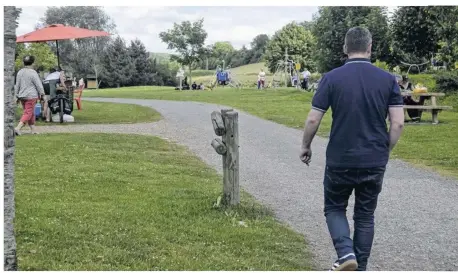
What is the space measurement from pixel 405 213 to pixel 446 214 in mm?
452

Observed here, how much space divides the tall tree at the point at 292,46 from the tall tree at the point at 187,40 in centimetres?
1330

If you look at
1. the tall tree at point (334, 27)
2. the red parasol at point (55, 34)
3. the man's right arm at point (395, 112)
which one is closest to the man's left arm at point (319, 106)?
the man's right arm at point (395, 112)

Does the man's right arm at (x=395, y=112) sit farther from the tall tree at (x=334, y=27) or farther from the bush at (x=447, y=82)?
the tall tree at (x=334, y=27)

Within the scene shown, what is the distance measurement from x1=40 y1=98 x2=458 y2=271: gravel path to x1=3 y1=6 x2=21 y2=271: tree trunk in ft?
7.90

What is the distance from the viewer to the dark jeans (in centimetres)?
458

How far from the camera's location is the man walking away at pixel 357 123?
4512mm

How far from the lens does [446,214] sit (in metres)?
7.37

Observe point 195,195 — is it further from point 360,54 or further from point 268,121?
point 268,121

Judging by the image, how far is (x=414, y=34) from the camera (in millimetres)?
34250

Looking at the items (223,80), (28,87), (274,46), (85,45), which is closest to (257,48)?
(274,46)

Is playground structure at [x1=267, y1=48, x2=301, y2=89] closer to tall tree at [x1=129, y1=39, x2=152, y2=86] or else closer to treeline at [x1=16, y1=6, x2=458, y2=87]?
treeline at [x1=16, y1=6, x2=458, y2=87]

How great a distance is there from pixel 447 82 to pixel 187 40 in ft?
108

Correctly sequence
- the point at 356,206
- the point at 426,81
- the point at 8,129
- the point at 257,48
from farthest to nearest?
the point at 257,48
the point at 426,81
the point at 356,206
the point at 8,129

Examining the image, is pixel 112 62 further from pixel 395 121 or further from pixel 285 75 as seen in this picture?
pixel 395 121
